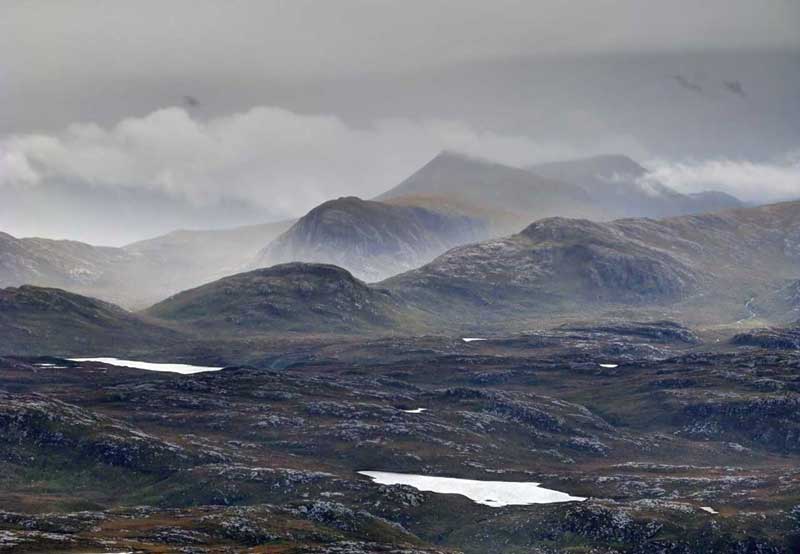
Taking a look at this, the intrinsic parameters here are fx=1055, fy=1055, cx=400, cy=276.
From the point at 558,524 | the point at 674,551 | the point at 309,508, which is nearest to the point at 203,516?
the point at 309,508

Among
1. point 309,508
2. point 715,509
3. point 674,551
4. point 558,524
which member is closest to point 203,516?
point 309,508

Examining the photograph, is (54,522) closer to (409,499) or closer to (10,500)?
(10,500)

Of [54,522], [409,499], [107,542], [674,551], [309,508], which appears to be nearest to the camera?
[107,542]

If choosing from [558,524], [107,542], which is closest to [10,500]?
[107,542]

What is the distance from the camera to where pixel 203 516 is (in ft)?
570

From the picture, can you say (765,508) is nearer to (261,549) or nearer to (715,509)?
(715,509)

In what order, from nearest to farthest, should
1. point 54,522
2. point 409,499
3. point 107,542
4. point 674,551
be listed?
point 107,542 < point 54,522 < point 674,551 < point 409,499

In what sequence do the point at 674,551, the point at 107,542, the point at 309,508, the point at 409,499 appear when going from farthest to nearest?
the point at 409,499 → the point at 309,508 → the point at 674,551 → the point at 107,542

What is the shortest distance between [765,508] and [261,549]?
94.6 meters

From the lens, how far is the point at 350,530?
579ft

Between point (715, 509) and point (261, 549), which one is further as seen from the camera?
point (715, 509)

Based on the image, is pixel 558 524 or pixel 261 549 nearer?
pixel 261 549

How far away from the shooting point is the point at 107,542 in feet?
481

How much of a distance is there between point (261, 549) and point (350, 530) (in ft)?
88.2
